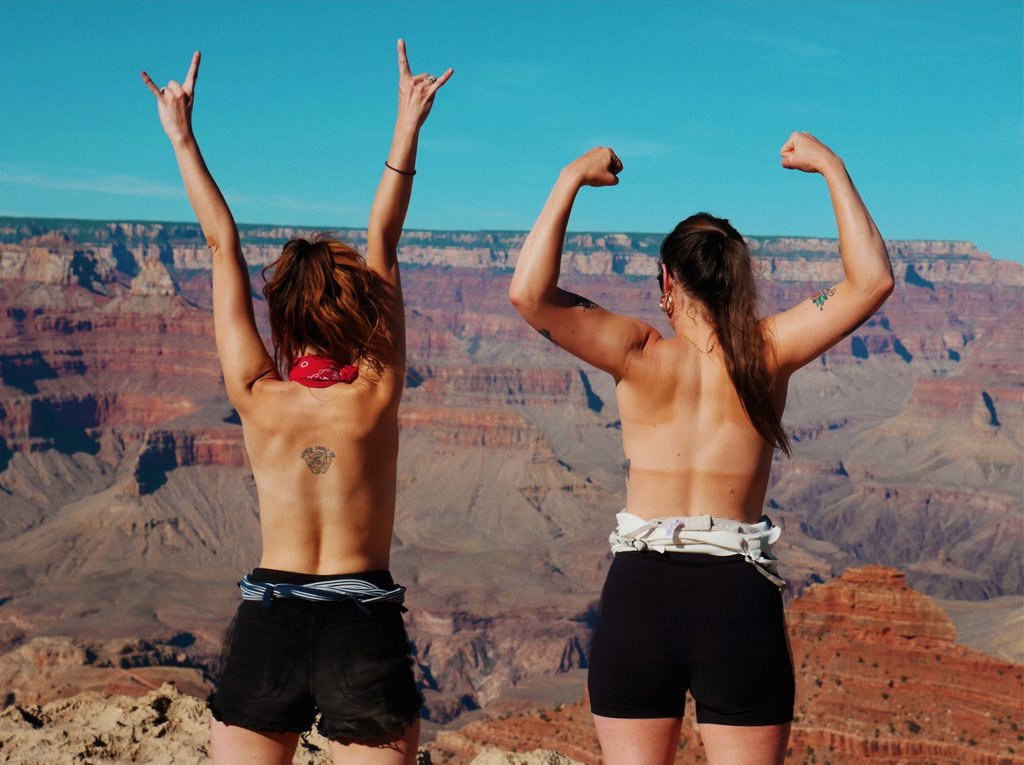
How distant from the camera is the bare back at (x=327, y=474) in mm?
5109

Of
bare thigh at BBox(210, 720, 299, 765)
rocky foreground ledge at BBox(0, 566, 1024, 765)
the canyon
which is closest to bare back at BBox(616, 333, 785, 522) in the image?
bare thigh at BBox(210, 720, 299, 765)

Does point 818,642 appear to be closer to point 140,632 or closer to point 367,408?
point 367,408

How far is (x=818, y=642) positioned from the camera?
29.9 m

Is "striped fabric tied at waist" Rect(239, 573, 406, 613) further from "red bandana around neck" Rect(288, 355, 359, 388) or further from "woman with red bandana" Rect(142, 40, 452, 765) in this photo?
"red bandana around neck" Rect(288, 355, 359, 388)

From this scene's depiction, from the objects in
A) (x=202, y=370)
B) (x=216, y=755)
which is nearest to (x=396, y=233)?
(x=216, y=755)

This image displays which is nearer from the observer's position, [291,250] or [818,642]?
[291,250]

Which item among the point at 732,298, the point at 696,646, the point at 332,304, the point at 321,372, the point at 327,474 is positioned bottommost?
the point at 696,646

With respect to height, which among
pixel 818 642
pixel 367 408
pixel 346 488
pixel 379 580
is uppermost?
pixel 367 408

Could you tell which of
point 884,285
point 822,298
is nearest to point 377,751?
point 822,298

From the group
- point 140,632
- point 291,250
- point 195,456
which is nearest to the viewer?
point 291,250

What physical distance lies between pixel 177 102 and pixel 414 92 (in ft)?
3.43

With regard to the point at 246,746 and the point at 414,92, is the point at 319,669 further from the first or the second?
the point at 414,92

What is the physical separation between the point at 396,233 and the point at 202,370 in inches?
6038

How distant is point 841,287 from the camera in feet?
17.0
